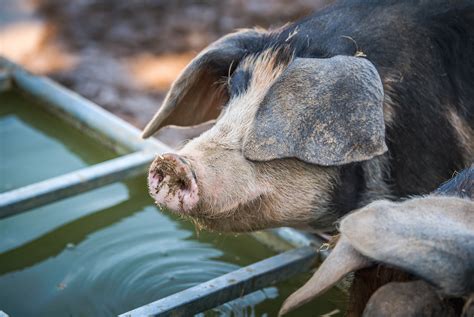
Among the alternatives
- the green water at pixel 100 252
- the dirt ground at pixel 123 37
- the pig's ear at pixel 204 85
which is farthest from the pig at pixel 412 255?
the dirt ground at pixel 123 37

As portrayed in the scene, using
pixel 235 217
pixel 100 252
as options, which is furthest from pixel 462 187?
pixel 100 252

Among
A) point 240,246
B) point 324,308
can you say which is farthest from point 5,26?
point 324,308

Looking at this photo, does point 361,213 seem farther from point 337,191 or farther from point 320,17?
point 320,17

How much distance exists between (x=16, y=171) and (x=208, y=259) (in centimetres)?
129

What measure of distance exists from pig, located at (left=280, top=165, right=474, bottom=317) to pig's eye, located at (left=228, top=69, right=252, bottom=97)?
130 centimetres

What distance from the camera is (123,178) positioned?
175 inches

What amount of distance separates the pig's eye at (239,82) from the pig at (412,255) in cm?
130

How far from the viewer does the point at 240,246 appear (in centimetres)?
425

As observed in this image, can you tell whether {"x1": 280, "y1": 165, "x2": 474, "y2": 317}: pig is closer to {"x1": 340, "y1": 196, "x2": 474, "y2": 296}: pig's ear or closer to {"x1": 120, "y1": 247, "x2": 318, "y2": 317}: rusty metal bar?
{"x1": 340, "y1": 196, "x2": 474, "y2": 296}: pig's ear

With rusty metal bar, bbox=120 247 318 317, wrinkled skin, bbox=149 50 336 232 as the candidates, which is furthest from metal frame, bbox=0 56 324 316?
wrinkled skin, bbox=149 50 336 232

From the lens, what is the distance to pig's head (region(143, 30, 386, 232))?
3.18 metres

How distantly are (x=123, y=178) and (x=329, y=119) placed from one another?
152cm

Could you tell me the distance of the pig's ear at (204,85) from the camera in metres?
3.83

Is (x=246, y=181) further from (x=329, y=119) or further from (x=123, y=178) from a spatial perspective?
(x=123, y=178)
